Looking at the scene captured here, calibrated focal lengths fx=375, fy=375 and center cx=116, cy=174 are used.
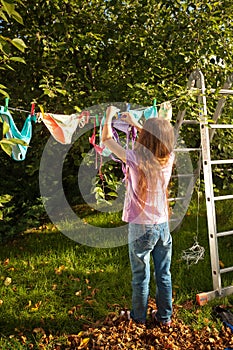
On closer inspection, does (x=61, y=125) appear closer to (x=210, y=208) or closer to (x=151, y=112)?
(x=151, y=112)

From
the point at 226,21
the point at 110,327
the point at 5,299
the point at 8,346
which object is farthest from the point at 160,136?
the point at 226,21

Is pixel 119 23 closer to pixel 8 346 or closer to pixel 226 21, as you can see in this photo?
pixel 226 21

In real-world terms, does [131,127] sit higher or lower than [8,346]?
higher

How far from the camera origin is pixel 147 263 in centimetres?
256

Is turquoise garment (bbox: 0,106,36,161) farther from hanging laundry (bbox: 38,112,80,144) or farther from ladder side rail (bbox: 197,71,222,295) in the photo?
ladder side rail (bbox: 197,71,222,295)

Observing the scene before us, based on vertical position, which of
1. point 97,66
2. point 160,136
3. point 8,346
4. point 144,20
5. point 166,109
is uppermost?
point 144,20

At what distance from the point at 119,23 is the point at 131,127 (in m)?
1.44

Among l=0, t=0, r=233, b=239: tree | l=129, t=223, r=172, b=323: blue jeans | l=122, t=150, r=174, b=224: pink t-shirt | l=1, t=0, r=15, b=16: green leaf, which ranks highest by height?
l=0, t=0, r=233, b=239: tree

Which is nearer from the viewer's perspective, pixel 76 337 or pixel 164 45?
pixel 76 337

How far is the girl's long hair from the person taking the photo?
2.41 metres

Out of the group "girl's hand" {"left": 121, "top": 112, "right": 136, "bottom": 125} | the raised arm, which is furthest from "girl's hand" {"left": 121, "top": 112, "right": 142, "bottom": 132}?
the raised arm

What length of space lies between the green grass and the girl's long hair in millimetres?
1193

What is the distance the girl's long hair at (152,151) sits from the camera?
241 centimetres

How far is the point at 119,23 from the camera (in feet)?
12.9
